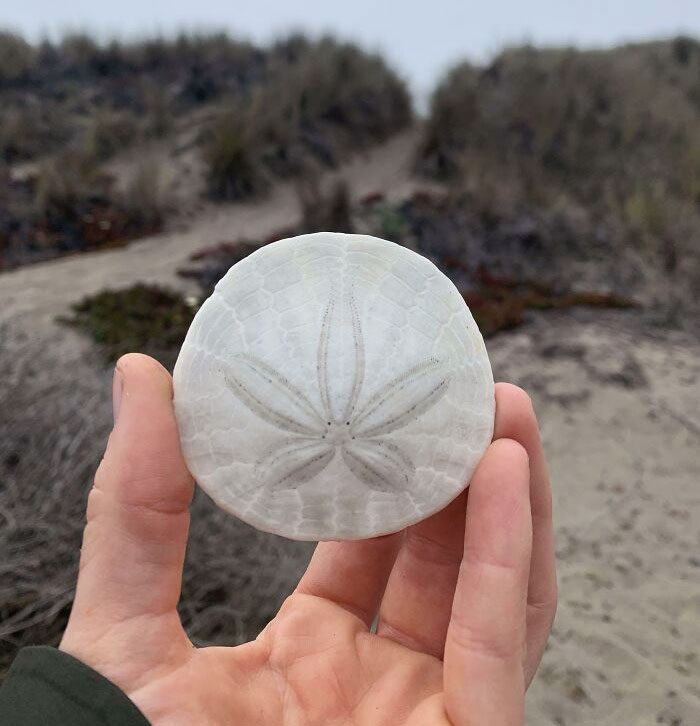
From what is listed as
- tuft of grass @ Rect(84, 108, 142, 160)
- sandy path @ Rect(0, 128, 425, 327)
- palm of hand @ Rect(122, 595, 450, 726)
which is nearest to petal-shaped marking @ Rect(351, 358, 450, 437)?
palm of hand @ Rect(122, 595, 450, 726)

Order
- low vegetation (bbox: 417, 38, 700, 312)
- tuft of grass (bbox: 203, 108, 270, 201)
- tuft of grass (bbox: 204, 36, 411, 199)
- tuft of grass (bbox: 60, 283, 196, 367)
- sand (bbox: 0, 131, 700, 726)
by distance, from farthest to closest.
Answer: tuft of grass (bbox: 204, 36, 411, 199), tuft of grass (bbox: 203, 108, 270, 201), low vegetation (bbox: 417, 38, 700, 312), tuft of grass (bbox: 60, 283, 196, 367), sand (bbox: 0, 131, 700, 726)

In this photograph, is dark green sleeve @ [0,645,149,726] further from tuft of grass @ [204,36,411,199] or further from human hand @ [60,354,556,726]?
tuft of grass @ [204,36,411,199]

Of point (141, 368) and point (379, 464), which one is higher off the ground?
point (141, 368)

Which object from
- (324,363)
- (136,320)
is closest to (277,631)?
(324,363)

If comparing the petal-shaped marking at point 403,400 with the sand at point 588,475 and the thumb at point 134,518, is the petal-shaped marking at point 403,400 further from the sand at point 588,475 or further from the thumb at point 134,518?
the sand at point 588,475

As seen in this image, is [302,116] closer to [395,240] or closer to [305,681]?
[395,240]

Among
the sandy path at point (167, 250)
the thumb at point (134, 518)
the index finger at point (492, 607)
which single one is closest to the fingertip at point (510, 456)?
the index finger at point (492, 607)
